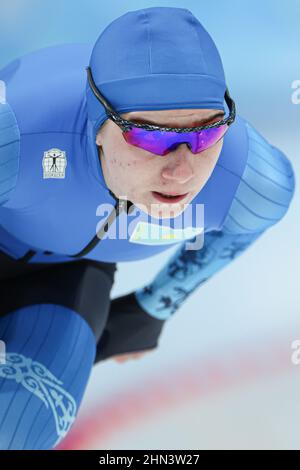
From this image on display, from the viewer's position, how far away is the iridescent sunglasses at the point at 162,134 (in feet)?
4.26

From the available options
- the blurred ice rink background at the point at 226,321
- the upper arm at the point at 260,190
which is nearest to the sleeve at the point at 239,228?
the upper arm at the point at 260,190

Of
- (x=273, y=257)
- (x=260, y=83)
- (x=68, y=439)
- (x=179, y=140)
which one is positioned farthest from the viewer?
(x=260, y=83)

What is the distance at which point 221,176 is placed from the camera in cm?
157

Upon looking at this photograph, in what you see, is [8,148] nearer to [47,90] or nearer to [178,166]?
[47,90]

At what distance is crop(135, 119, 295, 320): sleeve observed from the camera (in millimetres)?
Answer: 1613

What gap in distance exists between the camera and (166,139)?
51.2 inches

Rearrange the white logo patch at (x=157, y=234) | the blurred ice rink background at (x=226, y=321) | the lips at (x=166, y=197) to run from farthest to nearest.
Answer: the blurred ice rink background at (x=226, y=321), the white logo patch at (x=157, y=234), the lips at (x=166, y=197)

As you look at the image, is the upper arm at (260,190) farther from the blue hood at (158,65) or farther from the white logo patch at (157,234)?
the blue hood at (158,65)

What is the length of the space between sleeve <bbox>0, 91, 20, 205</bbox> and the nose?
0.84 ft

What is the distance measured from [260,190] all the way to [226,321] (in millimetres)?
825

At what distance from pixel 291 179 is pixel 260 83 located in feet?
3.15

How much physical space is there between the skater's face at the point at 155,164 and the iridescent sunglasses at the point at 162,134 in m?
0.01
